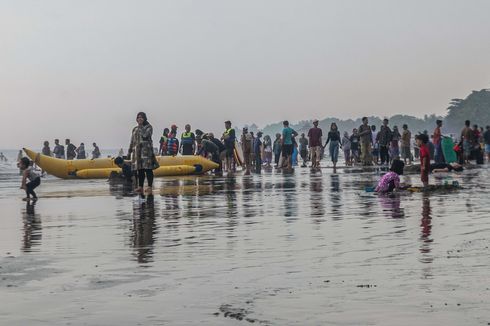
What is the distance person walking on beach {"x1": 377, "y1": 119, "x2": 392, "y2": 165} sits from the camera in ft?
135

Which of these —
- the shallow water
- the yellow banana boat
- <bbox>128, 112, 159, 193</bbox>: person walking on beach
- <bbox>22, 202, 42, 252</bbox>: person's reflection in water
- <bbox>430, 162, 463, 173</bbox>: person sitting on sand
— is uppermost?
<bbox>128, 112, 159, 193</bbox>: person walking on beach

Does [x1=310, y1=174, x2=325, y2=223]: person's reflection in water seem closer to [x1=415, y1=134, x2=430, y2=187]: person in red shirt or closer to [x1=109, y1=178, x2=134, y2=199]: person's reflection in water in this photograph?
[x1=415, y1=134, x2=430, y2=187]: person in red shirt

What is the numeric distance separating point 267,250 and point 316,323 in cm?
442

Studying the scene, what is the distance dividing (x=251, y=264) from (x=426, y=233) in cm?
341

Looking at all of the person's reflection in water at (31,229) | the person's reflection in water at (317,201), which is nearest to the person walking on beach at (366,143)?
the person's reflection in water at (317,201)

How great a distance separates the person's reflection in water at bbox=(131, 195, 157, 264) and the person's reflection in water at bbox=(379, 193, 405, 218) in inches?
146

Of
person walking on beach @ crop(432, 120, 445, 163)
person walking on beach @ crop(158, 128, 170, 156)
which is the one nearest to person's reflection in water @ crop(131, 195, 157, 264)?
person walking on beach @ crop(158, 128, 170, 156)

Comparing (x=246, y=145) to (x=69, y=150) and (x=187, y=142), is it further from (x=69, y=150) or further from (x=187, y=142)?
(x=69, y=150)

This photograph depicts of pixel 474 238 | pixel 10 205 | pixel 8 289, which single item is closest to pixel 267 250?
pixel 474 238

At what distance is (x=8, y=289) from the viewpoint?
854cm

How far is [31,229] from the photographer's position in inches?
573

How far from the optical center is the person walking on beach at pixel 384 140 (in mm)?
41156

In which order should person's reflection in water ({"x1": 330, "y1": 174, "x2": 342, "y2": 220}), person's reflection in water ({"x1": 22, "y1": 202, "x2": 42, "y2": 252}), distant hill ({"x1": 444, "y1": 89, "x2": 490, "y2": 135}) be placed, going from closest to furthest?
person's reflection in water ({"x1": 22, "y1": 202, "x2": 42, "y2": 252}) < person's reflection in water ({"x1": 330, "y1": 174, "x2": 342, "y2": 220}) < distant hill ({"x1": 444, "y1": 89, "x2": 490, "y2": 135})

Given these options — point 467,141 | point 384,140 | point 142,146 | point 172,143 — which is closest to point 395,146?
point 384,140
